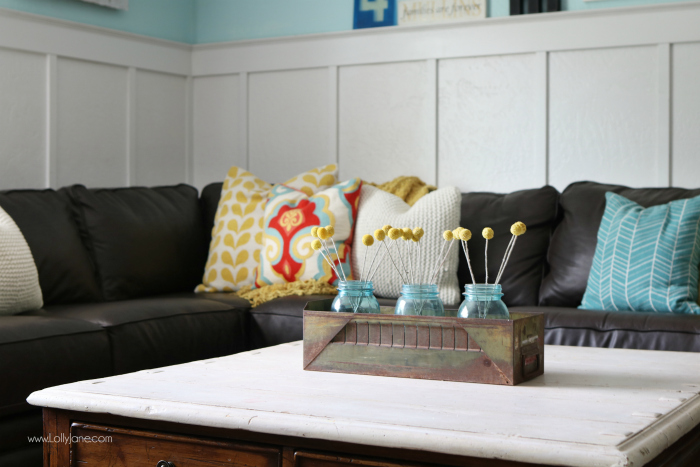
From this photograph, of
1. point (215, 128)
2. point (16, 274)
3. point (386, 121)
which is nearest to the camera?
point (16, 274)

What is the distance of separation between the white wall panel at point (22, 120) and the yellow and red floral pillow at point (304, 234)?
107cm

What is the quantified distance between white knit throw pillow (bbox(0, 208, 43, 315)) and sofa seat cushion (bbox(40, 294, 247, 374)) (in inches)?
3.4

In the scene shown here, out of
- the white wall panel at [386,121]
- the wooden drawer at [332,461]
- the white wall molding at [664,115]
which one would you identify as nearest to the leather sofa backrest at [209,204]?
the white wall panel at [386,121]

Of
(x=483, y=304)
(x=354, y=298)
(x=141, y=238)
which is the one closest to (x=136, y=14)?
(x=141, y=238)

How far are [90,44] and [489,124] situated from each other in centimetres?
184

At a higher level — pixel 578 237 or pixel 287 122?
pixel 287 122

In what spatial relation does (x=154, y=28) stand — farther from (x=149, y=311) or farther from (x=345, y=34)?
(x=149, y=311)

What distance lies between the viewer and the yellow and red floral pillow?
2.90m

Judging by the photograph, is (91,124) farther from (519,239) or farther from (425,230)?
(519,239)

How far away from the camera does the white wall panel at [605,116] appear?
3133 mm

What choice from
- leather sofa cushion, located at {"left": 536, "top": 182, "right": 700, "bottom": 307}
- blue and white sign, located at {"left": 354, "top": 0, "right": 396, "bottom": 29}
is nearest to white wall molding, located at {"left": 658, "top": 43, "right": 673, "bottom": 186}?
leather sofa cushion, located at {"left": 536, "top": 182, "right": 700, "bottom": 307}

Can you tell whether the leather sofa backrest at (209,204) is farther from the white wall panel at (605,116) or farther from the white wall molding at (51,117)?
the white wall panel at (605,116)

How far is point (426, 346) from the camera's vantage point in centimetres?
130

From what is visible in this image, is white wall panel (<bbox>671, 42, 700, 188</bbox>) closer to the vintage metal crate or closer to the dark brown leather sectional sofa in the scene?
the dark brown leather sectional sofa
